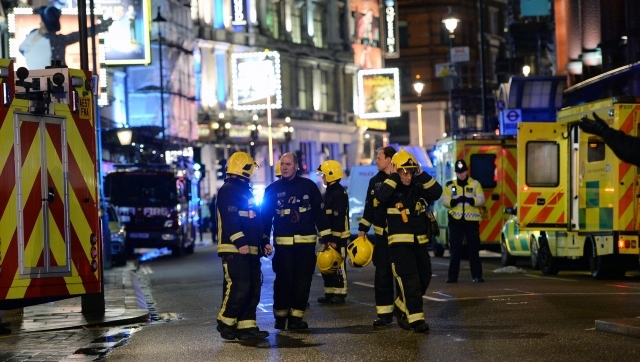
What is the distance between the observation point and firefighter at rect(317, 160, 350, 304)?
16.7 metres

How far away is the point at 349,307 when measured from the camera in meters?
17.1

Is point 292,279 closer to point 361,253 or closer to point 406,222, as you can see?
point 361,253

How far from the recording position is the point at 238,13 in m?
71.5

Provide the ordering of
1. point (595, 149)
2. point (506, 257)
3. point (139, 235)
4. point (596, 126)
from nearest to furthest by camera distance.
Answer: point (596, 126) < point (595, 149) < point (506, 257) < point (139, 235)

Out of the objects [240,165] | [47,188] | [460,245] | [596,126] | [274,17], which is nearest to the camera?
[596,126]

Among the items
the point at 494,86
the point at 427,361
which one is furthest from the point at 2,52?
the point at 494,86

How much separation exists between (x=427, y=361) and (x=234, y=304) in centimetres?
288

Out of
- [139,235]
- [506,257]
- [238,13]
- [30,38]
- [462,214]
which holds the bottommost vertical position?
[506,257]

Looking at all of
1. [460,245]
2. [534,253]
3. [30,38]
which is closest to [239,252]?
[460,245]

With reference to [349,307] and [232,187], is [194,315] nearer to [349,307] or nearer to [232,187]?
[349,307]

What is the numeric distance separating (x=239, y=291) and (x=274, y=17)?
62.9 m

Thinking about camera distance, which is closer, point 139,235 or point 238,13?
point 139,235

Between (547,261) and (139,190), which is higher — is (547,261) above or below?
below

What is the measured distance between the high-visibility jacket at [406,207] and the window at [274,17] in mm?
61101
